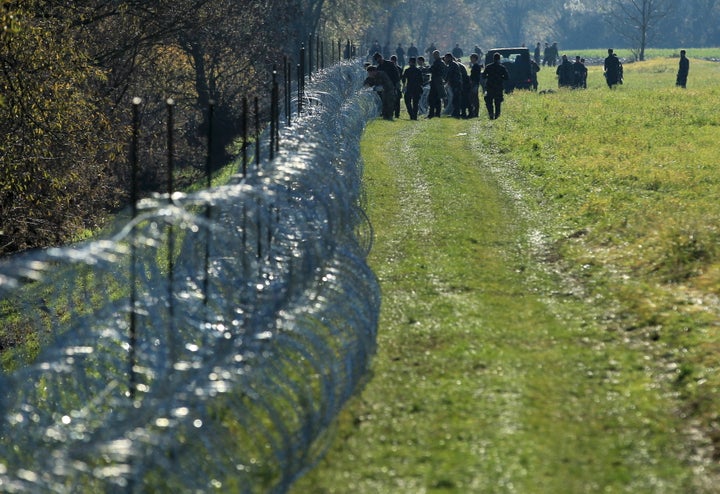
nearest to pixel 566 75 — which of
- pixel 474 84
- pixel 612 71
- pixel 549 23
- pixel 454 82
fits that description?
pixel 612 71

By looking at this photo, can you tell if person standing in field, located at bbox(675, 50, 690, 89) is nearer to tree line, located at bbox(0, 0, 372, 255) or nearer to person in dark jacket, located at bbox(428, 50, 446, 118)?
tree line, located at bbox(0, 0, 372, 255)

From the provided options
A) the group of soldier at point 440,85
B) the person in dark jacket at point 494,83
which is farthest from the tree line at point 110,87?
the person in dark jacket at point 494,83

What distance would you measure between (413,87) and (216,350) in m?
24.0

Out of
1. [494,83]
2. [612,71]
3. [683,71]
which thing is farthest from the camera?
[612,71]

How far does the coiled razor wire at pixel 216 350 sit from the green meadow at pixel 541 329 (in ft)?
1.58

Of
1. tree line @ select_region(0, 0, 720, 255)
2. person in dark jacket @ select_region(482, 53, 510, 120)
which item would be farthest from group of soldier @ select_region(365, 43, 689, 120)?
tree line @ select_region(0, 0, 720, 255)

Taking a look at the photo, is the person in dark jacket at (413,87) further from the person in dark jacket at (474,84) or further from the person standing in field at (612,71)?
the person standing in field at (612,71)

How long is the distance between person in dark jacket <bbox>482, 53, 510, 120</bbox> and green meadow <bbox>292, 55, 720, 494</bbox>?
6.36m

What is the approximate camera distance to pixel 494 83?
2967cm

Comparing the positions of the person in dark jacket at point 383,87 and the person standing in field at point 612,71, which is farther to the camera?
the person standing in field at point 612,71

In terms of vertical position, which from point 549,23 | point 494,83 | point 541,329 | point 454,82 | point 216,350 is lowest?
point 549,23

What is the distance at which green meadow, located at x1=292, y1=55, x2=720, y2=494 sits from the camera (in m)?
8.13

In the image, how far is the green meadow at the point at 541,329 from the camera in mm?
8133

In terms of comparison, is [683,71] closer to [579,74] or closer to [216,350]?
[579,74]
